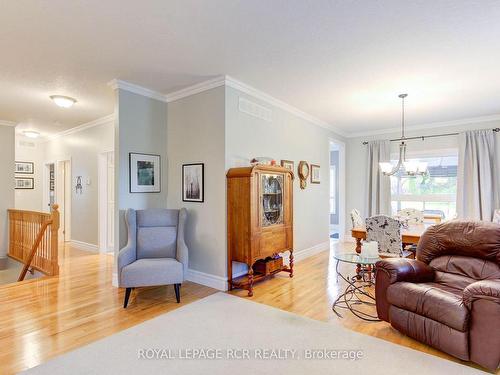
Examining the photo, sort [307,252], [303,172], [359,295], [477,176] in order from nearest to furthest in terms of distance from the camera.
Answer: [359,295]
[303,172]
[477,176]
[307,252]

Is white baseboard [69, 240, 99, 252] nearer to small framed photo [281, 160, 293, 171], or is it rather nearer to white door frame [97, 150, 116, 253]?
white door frame [97, 150, 116, 253]

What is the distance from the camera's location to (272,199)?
3926mm

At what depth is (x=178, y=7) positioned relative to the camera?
2.19 meters

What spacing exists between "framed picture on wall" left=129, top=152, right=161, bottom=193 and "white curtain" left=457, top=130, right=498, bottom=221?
5407mm

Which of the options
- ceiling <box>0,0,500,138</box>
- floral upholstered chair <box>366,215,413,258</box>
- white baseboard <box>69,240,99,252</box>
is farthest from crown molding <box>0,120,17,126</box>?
floral upholstered chair <box>366,215,413,258</box>

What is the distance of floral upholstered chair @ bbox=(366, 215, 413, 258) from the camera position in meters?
3.60

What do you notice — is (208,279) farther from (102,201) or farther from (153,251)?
(102,201)

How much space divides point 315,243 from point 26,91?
5217 millimetres

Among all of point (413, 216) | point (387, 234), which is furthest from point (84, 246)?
point (413, 216)

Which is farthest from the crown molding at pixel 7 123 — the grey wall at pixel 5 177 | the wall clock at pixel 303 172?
the wall clock at pixel 303 172

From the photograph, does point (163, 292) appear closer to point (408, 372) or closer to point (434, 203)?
point (408, 372)

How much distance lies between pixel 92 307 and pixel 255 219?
1998mm

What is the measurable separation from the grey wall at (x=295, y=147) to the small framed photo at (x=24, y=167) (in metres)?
6.15

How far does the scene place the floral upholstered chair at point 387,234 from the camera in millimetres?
3600
